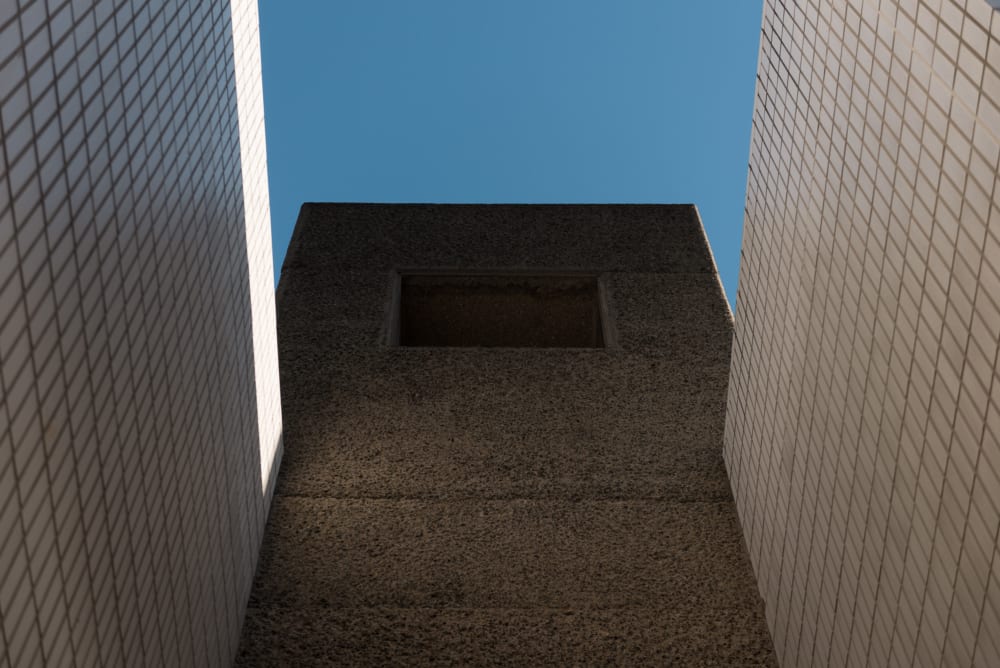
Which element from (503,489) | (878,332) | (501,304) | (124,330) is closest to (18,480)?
(124,330)

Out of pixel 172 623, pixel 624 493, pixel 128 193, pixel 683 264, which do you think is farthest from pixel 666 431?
pixel 128 193

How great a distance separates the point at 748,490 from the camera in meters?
3.35

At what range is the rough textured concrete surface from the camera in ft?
9.86

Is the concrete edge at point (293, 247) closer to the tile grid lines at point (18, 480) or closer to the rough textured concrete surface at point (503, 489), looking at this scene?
the rough textured concrete surface at point (503, 489)

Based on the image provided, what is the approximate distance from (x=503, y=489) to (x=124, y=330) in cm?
173

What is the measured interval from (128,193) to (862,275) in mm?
1261

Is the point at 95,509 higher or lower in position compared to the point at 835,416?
higher

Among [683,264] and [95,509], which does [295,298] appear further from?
[95,509]

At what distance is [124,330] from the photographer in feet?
6.60

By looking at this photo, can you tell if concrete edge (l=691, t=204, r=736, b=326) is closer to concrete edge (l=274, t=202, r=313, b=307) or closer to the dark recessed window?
the dark recessed window

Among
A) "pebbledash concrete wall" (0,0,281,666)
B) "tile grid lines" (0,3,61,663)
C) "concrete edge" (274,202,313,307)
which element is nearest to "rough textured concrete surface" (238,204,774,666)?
"concrete edge" (274,202,313,307)

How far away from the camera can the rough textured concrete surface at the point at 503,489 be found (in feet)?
9.86

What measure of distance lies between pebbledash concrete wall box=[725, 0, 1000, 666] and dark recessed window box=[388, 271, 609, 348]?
76.3 inches

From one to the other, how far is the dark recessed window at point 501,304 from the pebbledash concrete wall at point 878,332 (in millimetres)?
1937
